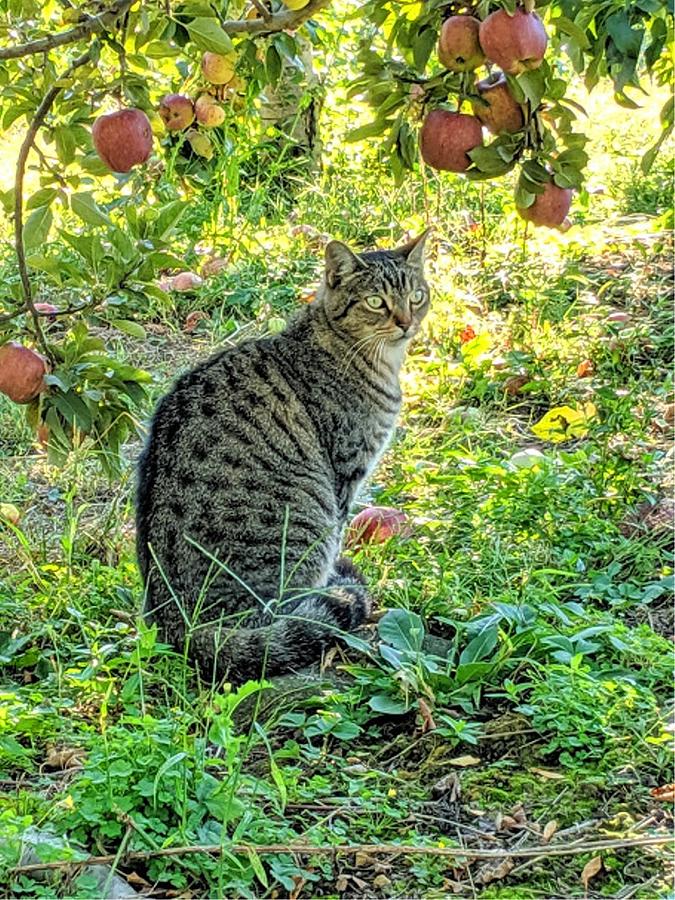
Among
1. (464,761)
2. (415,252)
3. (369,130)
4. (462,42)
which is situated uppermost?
(462,42)

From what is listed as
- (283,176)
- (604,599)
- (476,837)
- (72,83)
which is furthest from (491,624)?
(283,176)

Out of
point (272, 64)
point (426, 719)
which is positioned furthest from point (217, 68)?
point (426, 719)

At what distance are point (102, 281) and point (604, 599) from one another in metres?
1.55

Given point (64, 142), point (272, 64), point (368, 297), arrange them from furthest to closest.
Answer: point (368, 297), point (272, 64), point (64, 142)

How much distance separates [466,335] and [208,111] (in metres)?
1.73

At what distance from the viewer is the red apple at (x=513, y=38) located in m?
2.29

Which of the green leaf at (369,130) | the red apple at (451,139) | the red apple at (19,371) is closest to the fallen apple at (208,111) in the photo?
the green leaf at (369,130)

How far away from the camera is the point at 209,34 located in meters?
2.51

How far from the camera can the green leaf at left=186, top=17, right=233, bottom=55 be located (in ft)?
8.23

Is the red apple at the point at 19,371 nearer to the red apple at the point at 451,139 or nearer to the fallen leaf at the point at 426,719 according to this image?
the red apple at the point at 451,139

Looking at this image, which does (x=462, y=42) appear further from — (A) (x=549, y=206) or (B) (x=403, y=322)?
(B) (x=403, y=322)

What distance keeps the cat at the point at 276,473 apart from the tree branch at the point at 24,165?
49 centimetres

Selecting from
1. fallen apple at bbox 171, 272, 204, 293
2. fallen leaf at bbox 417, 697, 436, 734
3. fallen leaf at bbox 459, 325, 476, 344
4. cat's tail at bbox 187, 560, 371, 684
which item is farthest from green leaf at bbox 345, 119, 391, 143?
fallen apple at bbox 171, 272, 204, 293

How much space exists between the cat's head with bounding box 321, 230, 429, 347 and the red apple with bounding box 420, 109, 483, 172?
4.11 feet
